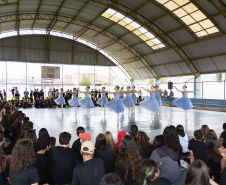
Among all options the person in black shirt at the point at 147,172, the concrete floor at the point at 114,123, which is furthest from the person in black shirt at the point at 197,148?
the concrete floor at the point at 114,123

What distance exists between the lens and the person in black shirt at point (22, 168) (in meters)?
2.63

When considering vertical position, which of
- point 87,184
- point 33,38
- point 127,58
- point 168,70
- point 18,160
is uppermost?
point 33,38

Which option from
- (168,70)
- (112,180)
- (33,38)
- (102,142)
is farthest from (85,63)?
(112,180)

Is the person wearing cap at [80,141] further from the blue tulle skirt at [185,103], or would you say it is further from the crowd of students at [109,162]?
the blue tulle skirt at [185,103]

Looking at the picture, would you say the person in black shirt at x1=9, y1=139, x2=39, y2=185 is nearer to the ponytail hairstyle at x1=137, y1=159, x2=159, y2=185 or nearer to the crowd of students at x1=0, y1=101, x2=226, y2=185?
the crowd of students at x1=0, y1=101, x2=226, y2=185

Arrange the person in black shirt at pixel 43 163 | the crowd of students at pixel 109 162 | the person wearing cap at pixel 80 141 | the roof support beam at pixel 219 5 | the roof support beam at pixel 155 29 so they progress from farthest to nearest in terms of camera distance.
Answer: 1. the roof support beam at pixel 155 29
2. the roof support beam at pixel 219 5
3. the person wearing cap at pixel 80 141
4. the person in black shirt at pixel 43 163
5. the crowd of students at pixel 109 162

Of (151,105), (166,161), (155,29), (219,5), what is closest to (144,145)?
(166,161)

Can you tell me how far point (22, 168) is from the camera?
2.64 meters

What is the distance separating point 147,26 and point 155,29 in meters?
1.86

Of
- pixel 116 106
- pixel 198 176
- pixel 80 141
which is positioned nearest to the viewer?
pixel 198 176

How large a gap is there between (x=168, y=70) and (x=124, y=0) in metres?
10.9

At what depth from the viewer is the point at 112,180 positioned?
1771 millimetres

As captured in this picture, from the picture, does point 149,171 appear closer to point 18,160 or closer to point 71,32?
point 18,160

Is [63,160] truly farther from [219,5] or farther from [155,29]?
[155,29]
